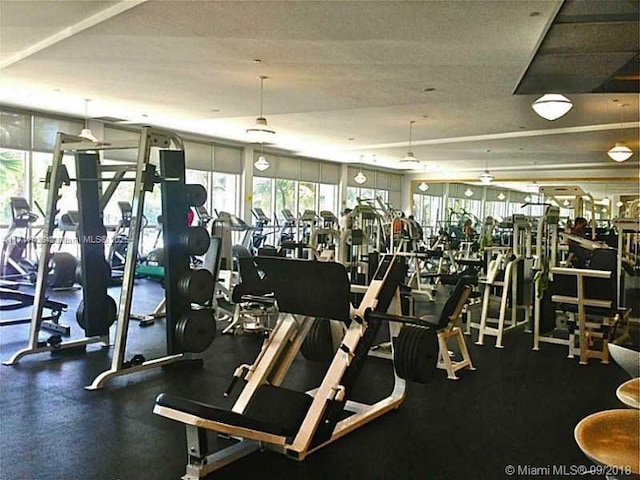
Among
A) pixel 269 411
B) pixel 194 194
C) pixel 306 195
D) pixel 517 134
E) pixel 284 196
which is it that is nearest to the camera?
pixel 269 411

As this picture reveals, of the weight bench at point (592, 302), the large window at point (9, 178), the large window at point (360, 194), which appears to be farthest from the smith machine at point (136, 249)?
the large window at point (360, 194)

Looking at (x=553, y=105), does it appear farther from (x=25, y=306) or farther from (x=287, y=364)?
(x=25, y=306)

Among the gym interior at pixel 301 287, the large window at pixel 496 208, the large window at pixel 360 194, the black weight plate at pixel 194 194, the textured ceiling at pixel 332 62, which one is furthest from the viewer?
the large window at pixel 496 208

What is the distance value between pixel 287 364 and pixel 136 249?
1.50 meters

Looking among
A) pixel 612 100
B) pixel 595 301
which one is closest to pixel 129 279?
pixel 595 301

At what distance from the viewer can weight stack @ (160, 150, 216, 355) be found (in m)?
4.02

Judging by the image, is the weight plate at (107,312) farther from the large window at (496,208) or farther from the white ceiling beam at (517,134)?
the large window at (496,208)

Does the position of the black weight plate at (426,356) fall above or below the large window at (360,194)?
below

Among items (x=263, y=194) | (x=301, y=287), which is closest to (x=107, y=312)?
(x=301, y=287)

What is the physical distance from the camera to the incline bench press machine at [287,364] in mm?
2494

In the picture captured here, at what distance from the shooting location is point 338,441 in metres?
2.93

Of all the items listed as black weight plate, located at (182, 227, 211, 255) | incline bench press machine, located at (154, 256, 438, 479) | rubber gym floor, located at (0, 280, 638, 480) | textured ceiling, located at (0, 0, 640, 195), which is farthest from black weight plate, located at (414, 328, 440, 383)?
textured ceiling, located at (0, 0, 640, 195)

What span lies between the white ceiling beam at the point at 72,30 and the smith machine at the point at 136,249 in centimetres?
89

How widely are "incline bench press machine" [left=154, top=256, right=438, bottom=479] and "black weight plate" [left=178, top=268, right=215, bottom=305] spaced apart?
109 cm
